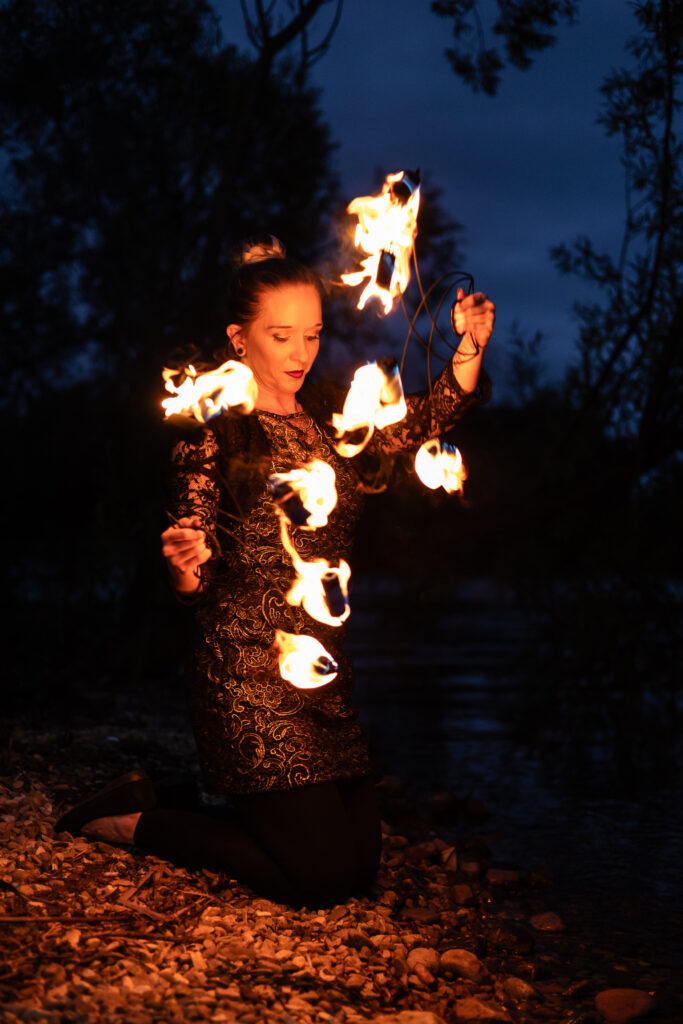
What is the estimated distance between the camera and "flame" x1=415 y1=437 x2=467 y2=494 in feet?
11.9

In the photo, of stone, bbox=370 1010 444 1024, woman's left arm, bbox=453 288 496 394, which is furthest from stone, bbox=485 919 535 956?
woman's left arm, bbox=453 288 496 394

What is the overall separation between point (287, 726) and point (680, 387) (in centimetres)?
435

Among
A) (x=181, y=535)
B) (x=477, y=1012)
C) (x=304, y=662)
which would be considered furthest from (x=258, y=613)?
(x=477, y=1012)

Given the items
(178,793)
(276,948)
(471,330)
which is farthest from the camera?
(178,793)

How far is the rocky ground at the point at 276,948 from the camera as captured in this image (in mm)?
2816

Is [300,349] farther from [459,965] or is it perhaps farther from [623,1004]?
[623,1004]

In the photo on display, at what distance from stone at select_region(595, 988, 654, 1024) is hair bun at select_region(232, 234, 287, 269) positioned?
2.79m

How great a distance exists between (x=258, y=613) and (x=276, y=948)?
109cm

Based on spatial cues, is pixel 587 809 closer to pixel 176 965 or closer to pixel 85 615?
pixel 176 965

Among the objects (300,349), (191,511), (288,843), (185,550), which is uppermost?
(300,349)

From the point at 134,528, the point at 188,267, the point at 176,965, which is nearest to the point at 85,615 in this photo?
the point at 134,528

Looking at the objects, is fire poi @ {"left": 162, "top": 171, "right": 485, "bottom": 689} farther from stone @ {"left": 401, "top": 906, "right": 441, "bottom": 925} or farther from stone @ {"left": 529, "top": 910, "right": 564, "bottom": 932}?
stone @ {"left": 529, "top": 910, "right": 564, "bottom": 932}

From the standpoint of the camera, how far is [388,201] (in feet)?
12.2

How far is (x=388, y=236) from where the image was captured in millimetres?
3723
